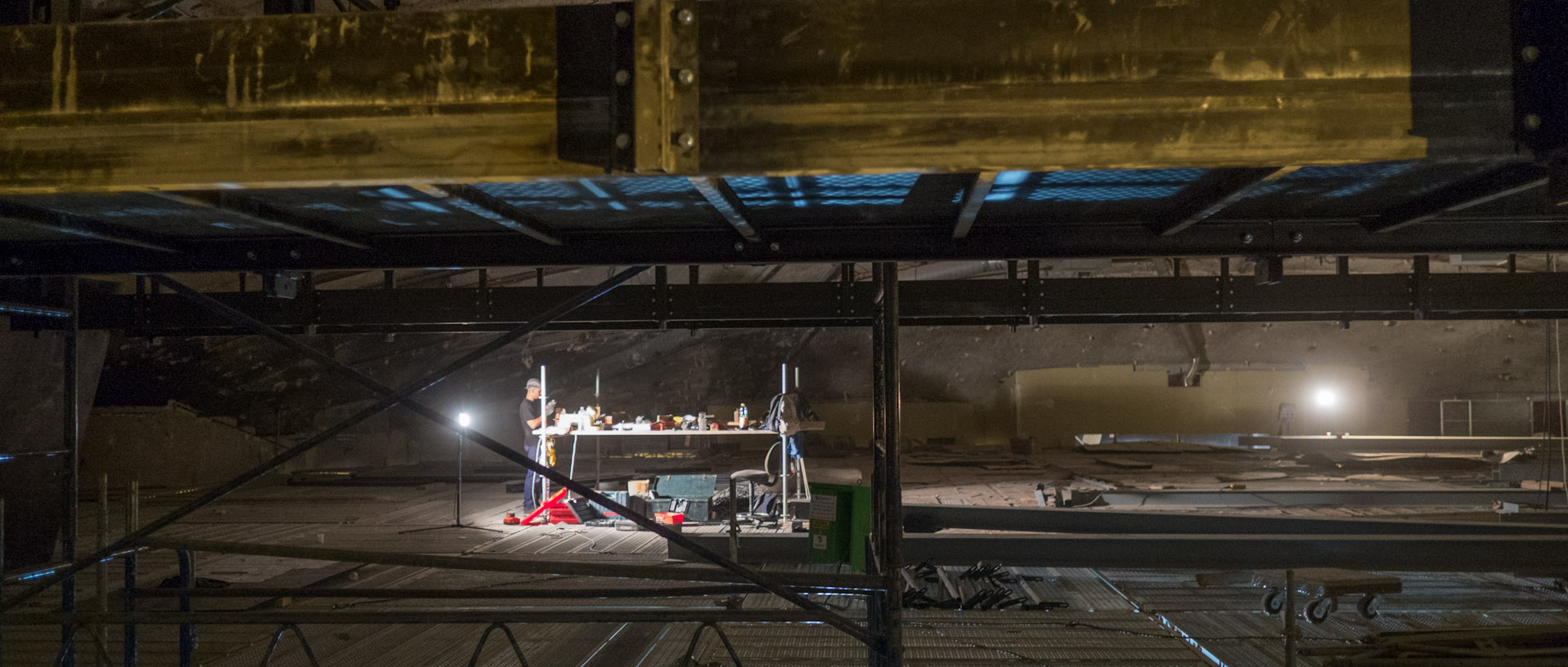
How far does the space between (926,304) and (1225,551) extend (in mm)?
3371

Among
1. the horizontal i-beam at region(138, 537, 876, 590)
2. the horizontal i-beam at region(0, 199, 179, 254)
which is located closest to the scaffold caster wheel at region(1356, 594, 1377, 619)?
the horizontal i-beam at region(138, 537, 876, 590)

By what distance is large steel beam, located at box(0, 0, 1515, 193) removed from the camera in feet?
7.06

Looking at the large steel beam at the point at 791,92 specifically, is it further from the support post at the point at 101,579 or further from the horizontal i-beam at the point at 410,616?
the support post at the point at 101,579

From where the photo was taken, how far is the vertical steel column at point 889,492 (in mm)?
3225

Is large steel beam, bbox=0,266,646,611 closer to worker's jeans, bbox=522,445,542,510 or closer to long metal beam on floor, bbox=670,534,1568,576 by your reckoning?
long metal beam on floor, bbox=670,534,1568,576

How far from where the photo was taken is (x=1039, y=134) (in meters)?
2.18

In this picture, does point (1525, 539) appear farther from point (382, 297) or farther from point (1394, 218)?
point (382, 297)

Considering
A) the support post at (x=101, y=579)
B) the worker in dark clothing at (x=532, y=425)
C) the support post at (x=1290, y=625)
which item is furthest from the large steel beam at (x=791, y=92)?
the worker in dark clothing at (x=532, y=425)

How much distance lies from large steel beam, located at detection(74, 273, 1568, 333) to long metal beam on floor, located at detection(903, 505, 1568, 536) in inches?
80.7

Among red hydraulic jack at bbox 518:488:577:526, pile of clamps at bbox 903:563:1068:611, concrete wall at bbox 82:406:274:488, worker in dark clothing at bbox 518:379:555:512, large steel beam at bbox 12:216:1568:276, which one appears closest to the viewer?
large steel beam at bbox 12:216:1568:276

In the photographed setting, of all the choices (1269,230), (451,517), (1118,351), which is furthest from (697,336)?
(1269,230)

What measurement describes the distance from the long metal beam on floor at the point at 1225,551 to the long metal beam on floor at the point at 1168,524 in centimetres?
86

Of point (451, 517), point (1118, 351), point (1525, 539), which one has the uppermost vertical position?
point (1118, 351)

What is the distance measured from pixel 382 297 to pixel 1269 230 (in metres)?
7.45
